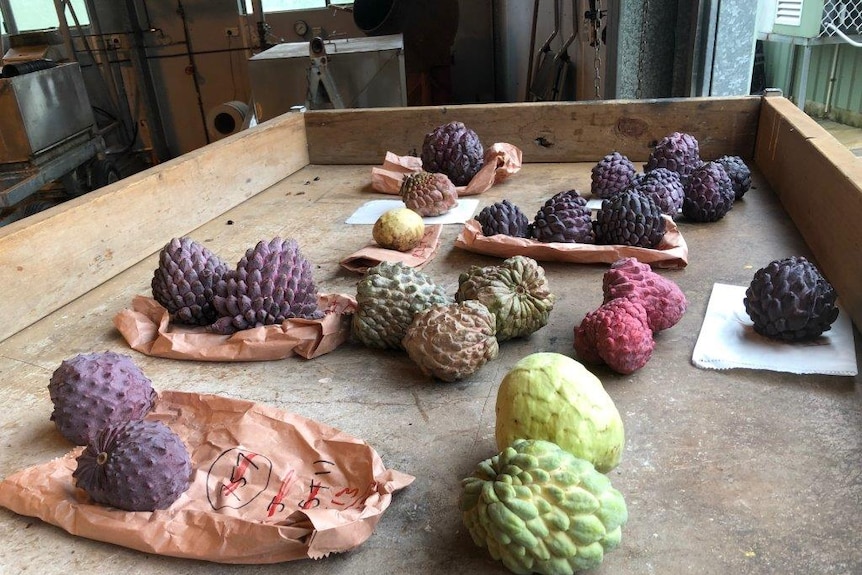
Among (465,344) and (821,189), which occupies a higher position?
(821,189)

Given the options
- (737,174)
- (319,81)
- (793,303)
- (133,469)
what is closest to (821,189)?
(737,174)

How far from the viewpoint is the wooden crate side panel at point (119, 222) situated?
187 centimetres

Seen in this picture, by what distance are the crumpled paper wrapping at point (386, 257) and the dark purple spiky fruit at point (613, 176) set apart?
76 centimetres

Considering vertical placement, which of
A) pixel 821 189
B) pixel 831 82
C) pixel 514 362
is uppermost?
pixel 821 189

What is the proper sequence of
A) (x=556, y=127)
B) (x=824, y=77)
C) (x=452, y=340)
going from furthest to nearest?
(x=824, y=77)
(x=556, y=127)
(x=452, y=340)

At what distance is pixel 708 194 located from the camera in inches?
88.7

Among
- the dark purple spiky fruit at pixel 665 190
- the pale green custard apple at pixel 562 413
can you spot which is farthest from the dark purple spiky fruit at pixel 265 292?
the dark purple spiky fruit at pixel 665 190

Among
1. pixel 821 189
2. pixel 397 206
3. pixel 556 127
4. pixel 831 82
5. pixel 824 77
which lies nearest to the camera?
pixel 821 189

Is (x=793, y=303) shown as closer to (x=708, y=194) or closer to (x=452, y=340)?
(x=452, y=340)

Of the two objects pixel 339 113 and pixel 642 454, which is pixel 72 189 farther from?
pixel 642 454

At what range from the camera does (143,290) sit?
6.89 feet

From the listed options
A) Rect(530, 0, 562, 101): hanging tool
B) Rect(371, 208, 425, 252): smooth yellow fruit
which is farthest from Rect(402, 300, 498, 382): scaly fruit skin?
Rect(530, 0, 562, 101): hanging tool

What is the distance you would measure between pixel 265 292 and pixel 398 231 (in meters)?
0.63

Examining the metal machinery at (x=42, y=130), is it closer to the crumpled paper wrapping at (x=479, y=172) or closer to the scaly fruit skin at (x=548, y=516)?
the crumpled paper wrapping at (x=479, y=172)
